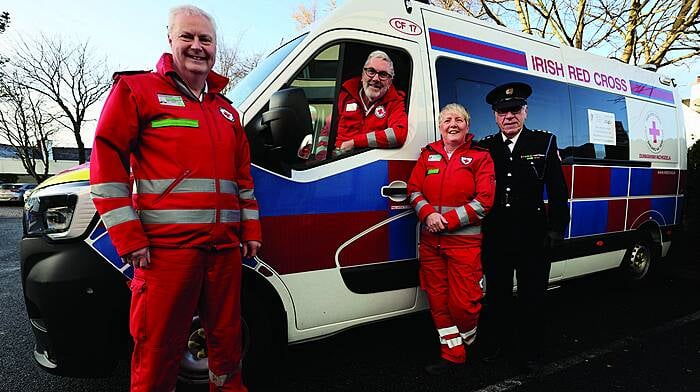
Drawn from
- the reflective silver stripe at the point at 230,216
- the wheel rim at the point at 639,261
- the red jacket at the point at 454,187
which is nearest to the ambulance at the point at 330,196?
the red jacket at the point at 454,187

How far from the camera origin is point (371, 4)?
272cm

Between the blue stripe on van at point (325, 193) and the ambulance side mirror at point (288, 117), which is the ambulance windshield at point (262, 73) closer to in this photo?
the ambulance side mirror at point (288, 117)

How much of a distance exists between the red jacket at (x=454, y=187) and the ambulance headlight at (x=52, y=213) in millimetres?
1855

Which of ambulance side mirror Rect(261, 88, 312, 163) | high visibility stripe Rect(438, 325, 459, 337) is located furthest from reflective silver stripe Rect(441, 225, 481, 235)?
ambulance side mirror Rect(261, 88, 312, 163)

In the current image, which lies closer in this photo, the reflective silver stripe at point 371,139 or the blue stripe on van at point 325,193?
the blue stripe on van at point 325,193

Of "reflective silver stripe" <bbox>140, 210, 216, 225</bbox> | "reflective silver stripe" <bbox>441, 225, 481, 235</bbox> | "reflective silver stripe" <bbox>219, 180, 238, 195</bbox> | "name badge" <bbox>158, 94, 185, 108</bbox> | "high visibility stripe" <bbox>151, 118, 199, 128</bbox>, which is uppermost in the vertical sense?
"name badge" <bbox>158, 94, 185, 108</bbox>

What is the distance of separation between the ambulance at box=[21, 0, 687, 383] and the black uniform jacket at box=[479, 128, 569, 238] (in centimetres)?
41

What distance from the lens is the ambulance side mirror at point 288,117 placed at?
2.09 meters

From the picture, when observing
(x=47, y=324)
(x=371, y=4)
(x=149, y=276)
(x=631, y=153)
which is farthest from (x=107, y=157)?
(x=631, y=153)

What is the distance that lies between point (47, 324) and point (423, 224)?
2.09 metres

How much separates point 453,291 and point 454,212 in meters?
0.51

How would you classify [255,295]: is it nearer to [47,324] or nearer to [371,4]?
[47,324]

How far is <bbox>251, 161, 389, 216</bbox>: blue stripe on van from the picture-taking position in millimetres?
2332

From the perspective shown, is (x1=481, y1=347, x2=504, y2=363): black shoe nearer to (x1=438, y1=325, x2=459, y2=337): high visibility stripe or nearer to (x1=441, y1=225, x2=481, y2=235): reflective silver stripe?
(x1=438, y1=325, x2=459, y2=337): high visibility stripe
